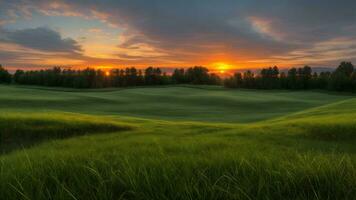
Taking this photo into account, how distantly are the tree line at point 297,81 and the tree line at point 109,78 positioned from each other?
49.2ft

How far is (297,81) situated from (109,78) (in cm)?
6527

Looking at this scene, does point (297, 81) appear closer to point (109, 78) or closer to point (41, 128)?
point (109, 78)

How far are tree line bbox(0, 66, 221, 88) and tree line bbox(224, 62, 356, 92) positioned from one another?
15.0 meters

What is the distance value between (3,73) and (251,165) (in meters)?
132

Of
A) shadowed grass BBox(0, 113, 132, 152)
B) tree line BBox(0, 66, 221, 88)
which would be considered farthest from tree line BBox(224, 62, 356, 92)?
shadowed grass BBox(0, 113, 132, 152)

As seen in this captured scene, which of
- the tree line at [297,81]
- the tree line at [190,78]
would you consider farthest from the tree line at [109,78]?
the tree line at [297,81]

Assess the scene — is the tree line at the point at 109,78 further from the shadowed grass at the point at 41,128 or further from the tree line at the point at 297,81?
the shadowed grass at the point at 41,128

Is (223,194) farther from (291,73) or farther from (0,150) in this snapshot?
(291,73)

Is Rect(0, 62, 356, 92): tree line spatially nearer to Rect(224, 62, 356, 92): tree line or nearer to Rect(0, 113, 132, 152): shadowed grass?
Rect(224, 62, 356, 92): tree line

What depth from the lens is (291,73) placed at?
112 meters

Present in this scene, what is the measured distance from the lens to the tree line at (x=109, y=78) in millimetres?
102375

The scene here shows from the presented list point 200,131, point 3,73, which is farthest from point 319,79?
point 3,73

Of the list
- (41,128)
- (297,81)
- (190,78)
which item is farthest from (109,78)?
(41,128)

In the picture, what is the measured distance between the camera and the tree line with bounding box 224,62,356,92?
90.6m
